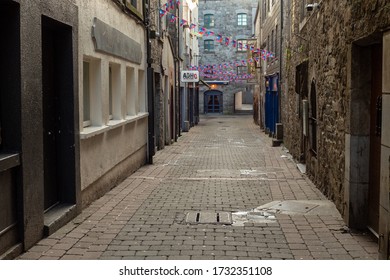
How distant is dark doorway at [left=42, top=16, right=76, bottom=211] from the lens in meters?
7.51

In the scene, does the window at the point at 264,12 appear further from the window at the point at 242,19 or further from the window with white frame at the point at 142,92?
the window at the point at 242,19

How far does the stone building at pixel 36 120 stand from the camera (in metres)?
5.75

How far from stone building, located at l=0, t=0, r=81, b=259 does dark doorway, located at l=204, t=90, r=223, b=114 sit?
4257 cm

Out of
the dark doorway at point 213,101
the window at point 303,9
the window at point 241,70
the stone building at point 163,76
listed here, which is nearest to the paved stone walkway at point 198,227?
the window at point 303,9

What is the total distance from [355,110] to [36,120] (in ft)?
12.2

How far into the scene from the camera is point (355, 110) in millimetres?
6922

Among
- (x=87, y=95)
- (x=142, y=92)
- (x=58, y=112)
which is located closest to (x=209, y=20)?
(x=142, y=92)

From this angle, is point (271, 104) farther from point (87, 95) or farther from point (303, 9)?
point (87, 95)

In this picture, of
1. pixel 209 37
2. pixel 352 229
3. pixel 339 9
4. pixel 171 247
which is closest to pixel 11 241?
pixel 171 247

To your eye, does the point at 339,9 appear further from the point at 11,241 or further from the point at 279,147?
the point at 279,147

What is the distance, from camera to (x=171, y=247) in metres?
6.20

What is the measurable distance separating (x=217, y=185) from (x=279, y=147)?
920 cm

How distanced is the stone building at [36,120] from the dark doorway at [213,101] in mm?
42566

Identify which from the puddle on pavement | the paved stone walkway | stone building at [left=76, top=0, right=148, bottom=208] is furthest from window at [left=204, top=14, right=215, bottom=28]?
the puddle on pavement
